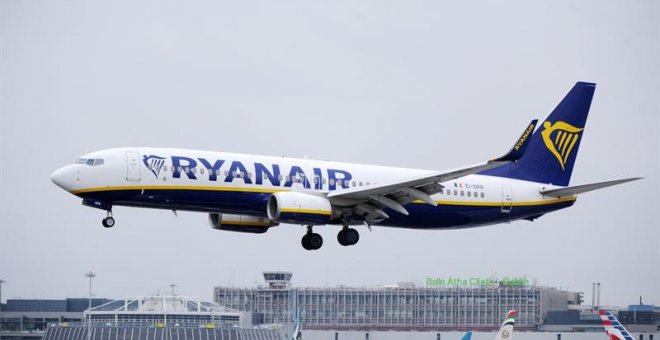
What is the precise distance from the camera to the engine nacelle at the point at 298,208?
68750 mm

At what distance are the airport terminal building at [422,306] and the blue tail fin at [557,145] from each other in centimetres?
5757

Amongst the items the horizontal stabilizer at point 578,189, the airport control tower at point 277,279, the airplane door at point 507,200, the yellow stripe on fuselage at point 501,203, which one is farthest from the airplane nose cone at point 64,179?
the airport control tower at point 277,279

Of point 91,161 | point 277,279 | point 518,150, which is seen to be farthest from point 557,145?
point 277,279

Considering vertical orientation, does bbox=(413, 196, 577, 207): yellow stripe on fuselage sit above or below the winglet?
below

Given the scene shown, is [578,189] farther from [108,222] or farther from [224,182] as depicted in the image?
[108,222]

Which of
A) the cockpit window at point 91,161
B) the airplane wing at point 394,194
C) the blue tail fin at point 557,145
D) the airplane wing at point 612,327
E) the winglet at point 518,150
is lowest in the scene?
the airplane wing at point 612,327

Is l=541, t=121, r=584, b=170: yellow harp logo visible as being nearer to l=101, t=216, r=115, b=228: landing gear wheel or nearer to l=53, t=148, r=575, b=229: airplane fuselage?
l=53, t=148, r=575, b=229: airplane fuselage

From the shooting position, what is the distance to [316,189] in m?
71.5

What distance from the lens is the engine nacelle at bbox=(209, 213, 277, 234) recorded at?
7481 cm

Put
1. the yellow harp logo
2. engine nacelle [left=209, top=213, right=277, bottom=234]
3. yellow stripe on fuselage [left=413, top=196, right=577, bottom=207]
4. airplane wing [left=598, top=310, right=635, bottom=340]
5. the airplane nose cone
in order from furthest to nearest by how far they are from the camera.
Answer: the yellow harp logo → airplane wing [left=598, top=310, right=635, bottom=340] → yellow stripe on fuselage [left=413, top=196, right=577, bottom=207] → engine nacelle [left=209, top=213, right=277, bottom=234] → the airplane nose cone

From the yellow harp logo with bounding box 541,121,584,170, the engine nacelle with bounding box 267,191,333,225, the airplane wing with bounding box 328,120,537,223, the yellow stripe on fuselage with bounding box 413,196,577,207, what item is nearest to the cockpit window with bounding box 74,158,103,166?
the engine nacelle with bounding box 267,191,333,225

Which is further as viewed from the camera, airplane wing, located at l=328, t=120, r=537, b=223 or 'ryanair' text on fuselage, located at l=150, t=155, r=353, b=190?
A: airplane wing, located at l=328, t=120, r=537, b=223

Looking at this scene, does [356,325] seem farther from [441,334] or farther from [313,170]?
[313,170]

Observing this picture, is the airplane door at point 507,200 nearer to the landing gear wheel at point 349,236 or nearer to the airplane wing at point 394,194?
the airplane wing at point 394,194
